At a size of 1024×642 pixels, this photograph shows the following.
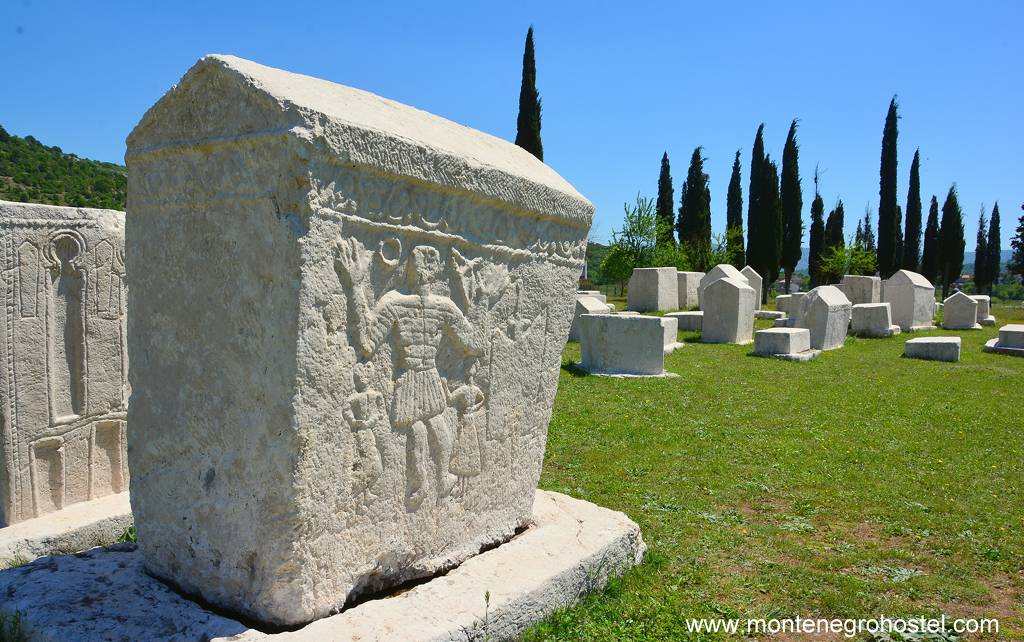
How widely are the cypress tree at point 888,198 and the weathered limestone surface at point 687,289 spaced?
37.7ft

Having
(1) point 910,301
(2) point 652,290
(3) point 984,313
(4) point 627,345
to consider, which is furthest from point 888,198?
(4) point 627,345

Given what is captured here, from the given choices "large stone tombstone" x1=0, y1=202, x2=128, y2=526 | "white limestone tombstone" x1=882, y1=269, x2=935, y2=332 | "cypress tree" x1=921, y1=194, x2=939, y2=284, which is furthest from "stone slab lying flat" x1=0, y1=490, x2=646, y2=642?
"cypress tree" x1=921, y1=194, x2=939, y2=284

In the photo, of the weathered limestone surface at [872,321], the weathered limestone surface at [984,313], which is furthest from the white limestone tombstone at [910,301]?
the weathered limestone surface at [984,313]

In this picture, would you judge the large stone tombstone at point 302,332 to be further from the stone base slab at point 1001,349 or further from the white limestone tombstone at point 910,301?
the white limestone tombstone at point 910,301

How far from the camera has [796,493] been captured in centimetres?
493

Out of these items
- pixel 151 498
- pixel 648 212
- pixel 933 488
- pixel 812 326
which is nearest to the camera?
pixel 151 498

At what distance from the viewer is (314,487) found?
2293mm

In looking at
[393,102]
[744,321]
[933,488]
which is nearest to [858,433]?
[933,488]

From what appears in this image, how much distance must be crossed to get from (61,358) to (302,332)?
225cm

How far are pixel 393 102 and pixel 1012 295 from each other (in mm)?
58656

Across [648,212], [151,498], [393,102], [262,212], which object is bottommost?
[151,498]

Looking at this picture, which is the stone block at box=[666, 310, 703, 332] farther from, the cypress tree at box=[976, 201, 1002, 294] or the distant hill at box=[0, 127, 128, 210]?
the cypress tree at box=[976, 201, 1002, 294]

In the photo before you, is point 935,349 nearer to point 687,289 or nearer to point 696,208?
point 687,289

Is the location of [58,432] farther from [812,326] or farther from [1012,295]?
[1012,295]
